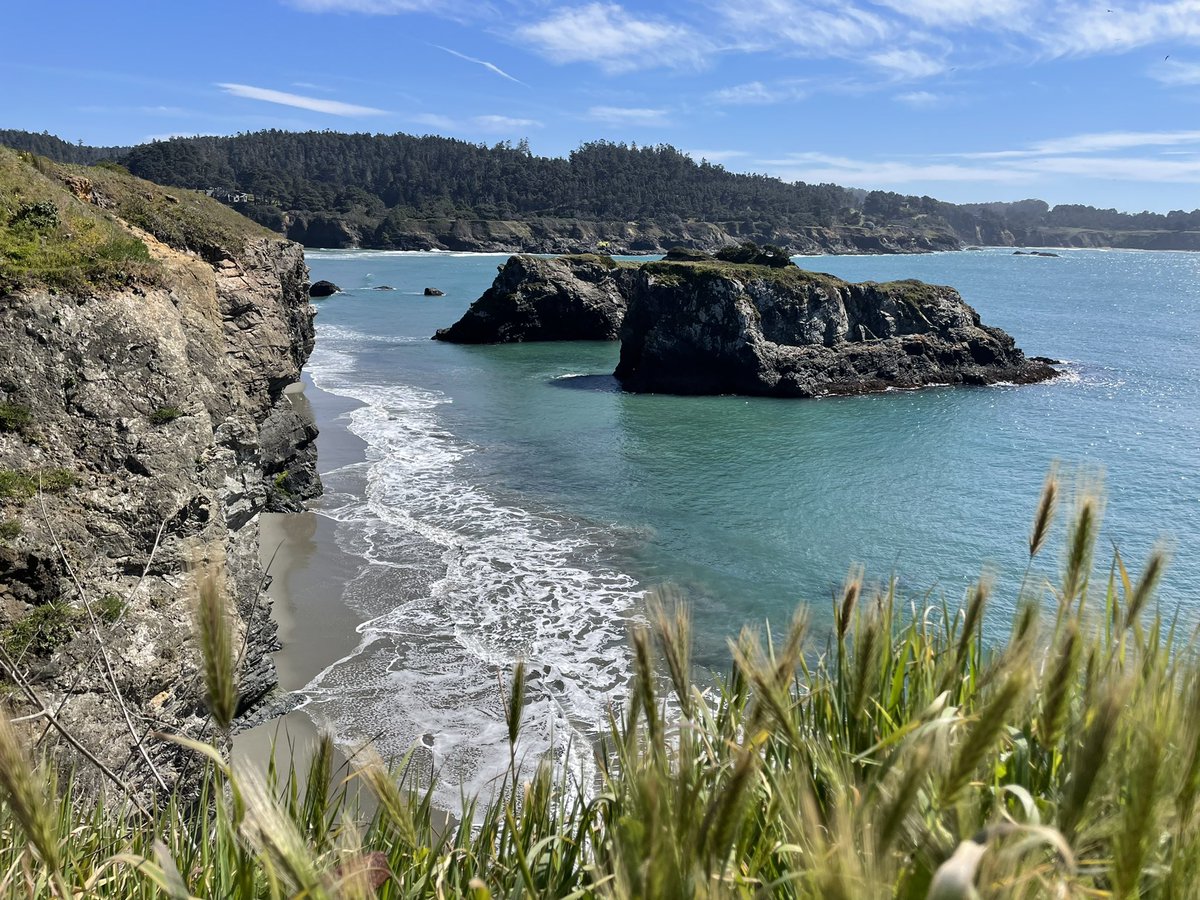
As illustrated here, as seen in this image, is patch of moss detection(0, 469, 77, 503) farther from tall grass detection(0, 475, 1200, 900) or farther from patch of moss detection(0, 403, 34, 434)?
tall grass detection(0, 475, 1200, 900)

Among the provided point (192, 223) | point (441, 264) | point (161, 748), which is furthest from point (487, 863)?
point (441, 264)

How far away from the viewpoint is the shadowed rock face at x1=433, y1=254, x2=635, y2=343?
54812 millimetres

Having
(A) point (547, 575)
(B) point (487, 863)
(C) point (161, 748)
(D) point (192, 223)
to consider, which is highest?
(D) point (192, 223)

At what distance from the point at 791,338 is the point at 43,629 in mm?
36211

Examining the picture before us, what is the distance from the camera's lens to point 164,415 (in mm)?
9305

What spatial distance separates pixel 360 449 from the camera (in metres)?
25.8

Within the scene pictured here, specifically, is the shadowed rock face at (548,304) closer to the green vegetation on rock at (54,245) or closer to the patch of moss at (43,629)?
the green vegetation on rock at (54,245)

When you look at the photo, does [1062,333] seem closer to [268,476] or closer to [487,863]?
[268,476]

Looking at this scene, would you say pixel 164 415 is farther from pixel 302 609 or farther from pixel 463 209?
pixel 463 209

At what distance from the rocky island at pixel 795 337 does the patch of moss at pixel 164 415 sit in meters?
30.5

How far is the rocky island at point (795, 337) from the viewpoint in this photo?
127 feet

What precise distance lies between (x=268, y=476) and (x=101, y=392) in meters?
9.74

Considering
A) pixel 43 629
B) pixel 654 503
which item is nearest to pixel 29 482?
pixel 43 629

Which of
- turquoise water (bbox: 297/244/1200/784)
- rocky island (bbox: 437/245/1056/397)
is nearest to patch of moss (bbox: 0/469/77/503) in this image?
turquoise water (bbox: 297/244/1200/784)
